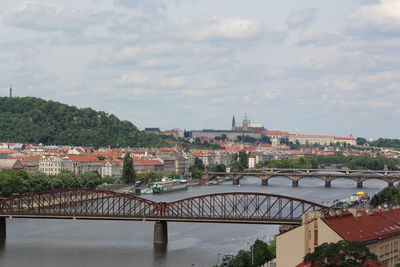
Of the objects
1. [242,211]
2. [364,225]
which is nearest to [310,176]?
[242,211]

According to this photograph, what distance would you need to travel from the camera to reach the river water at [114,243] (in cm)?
3775

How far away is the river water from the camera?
124ft

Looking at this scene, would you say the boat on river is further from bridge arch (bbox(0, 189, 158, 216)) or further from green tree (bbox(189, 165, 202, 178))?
bridge arch (bbox(0, 189, 158, 216))

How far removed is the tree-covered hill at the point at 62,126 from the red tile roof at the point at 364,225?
109 meters

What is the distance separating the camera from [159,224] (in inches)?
1676

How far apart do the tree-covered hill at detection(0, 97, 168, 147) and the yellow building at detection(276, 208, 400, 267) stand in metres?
110

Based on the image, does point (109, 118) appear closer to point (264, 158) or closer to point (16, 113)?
point (16, 113)

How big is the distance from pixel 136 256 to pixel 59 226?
12.2 metres

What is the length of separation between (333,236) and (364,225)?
3020mm

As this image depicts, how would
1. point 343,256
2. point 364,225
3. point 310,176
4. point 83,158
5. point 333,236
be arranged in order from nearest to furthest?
point 343,256
point 333,236
point 364,225
point 310,176
point 83,158

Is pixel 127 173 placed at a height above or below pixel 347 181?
above

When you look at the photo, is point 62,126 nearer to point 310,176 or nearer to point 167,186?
point 310,176

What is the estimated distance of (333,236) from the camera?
27.4m

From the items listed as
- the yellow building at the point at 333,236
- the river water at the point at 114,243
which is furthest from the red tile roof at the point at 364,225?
the river water at the point at 114,243
